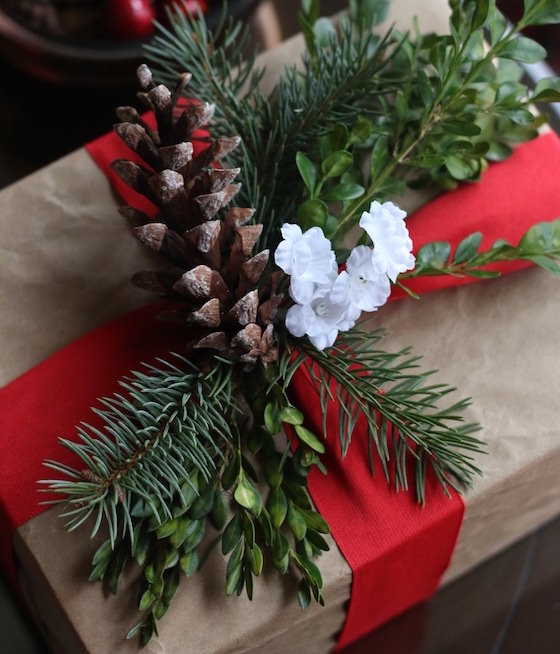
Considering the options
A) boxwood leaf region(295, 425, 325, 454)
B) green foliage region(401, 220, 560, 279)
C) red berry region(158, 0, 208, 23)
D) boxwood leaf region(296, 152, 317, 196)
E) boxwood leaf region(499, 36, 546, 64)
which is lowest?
boxwood leaf region(295, 425, 325, 454)

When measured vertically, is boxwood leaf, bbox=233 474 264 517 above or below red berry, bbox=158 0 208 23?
below

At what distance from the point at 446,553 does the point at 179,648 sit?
0.59 ft

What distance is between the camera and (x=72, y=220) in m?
0.59

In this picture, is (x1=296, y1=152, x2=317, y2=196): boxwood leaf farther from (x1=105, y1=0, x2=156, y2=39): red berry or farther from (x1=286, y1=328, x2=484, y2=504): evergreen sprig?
(x1=105, y1=0, x2=156, y2=39): red berry

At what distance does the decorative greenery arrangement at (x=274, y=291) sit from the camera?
0.45 metres

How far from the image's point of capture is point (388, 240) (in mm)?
438

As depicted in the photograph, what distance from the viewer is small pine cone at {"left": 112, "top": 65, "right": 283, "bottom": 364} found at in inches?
17.8

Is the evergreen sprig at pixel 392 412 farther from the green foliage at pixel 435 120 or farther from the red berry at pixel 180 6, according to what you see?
the red berry at pixel 180 6

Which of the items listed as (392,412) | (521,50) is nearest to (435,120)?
(521,50)

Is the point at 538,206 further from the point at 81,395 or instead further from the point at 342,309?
the point at 81,395

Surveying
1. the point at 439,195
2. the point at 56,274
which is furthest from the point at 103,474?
the point at 439,195

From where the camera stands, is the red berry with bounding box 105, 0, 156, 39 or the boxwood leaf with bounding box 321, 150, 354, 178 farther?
the red berry with bounding box 105, 0, 156, 39

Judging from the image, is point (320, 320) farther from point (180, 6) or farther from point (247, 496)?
point (180, 6)

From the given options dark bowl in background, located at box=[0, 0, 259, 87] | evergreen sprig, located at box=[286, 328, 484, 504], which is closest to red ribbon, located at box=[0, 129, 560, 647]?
evergreen sprig, located at box=[286, 328, 484, 504]
